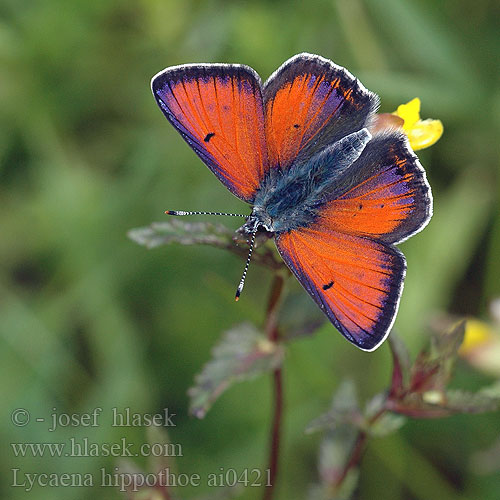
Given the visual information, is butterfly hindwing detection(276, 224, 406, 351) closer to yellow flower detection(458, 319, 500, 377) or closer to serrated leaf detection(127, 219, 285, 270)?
serrated leaf detection(127, 219, 285, 270)

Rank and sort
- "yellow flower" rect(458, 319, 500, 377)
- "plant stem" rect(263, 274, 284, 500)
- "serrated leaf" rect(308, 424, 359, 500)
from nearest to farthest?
"plant stem" rect(263, 274, 284, 500)
"serrated leaf" rect(308, 424, 359, 500)
"yellow flower" rect(458, 319, 500, 377)

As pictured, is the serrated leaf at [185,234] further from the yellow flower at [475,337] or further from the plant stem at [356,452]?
the yellow flower at [475,337]

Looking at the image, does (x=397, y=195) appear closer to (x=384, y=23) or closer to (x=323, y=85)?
(x=323, y=85)

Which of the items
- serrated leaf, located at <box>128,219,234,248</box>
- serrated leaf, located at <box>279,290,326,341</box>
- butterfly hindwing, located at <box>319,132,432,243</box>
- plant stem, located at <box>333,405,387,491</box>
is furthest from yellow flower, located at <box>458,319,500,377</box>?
serrated leaf, located at <box>128,219,234,248</box>

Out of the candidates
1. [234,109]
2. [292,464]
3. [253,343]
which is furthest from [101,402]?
[234,109]

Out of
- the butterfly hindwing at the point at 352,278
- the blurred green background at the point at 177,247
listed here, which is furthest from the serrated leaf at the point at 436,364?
the blurred green background at the point at 177,247

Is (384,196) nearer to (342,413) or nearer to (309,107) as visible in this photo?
(309,107)

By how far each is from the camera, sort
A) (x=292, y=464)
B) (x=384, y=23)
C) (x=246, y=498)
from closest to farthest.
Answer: (x=246, y=498) < (x=292, y=464) < (x=384, y=23)
